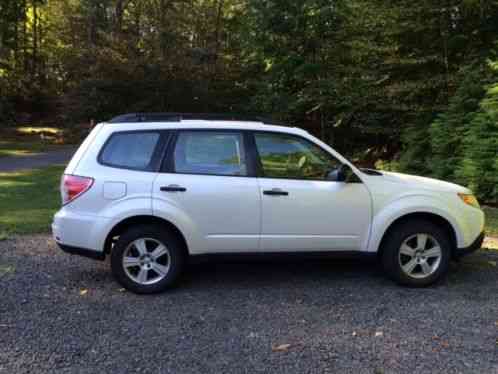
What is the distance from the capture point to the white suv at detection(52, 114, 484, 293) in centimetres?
496

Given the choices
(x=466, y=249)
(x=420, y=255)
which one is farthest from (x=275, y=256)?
(x=466, y=249)

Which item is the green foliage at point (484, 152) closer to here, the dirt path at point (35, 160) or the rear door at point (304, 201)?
the rear door at point (304, 201)

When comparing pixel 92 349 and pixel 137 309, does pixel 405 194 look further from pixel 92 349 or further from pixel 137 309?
pixel 92 349

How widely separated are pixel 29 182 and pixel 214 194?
33.7ft

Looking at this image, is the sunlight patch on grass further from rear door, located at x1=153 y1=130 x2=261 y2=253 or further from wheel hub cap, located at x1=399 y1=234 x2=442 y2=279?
wheel hub cap, located at x1=399 y1=234 x2=442 y2=279

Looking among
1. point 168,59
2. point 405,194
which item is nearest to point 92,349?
point 405,194

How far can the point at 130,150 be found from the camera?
200 inches

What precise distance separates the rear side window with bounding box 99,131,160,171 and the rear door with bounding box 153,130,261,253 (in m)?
0.19

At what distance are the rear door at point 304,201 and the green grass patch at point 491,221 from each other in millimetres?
3751

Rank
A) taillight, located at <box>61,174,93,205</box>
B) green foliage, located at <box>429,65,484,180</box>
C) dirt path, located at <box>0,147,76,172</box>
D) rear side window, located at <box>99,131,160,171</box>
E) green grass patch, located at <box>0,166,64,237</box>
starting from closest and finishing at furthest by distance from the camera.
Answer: taillight, located at <box>61,174,93,205</box>, rear side window, located at <box>99,131,160,171</box>, green grass patch, located at <box>0,166,64,237</box>, green foliage, located at <box>429,65,484,180</box>, dirt path, located at <box>0,147,76,172</box>

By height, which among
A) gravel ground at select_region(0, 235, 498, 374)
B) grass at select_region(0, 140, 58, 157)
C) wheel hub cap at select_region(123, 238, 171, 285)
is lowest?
grass at select_region(0, 140, 58, 157)

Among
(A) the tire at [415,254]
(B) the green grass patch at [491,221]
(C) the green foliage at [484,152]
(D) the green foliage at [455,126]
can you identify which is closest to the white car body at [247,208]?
(A) the tire at [415,254]

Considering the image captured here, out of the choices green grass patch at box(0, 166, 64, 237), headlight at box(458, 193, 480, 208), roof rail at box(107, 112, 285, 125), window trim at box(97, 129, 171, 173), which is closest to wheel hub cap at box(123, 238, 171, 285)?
window trim at box(97, 129, 171, 173)

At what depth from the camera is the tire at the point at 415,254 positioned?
17.3 feet
